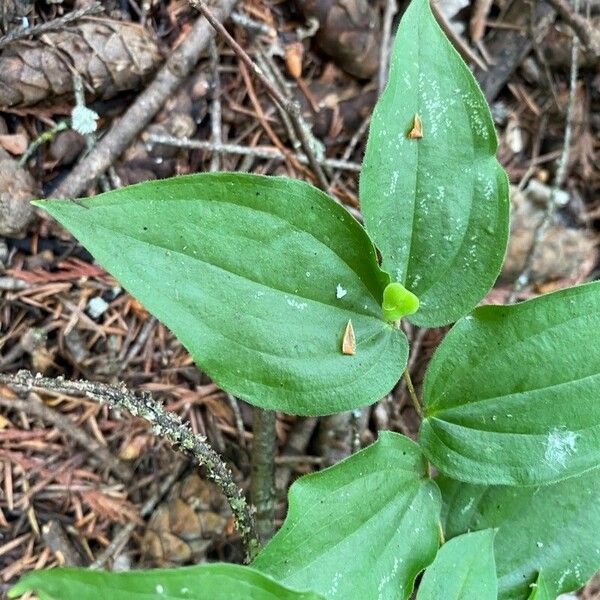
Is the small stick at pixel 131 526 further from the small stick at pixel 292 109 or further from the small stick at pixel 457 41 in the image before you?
the small stick at pixel 457 41

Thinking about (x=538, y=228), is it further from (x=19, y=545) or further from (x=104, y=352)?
(x=19, y=545)

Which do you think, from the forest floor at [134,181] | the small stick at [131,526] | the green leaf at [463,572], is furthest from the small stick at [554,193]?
the small stick at [131,526]

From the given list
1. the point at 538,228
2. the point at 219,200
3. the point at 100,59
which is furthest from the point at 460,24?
the point at 219,200

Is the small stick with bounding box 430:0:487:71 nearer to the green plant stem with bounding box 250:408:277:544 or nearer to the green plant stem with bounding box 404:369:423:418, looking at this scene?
the green plant stem with bounding box 404:369:423:418

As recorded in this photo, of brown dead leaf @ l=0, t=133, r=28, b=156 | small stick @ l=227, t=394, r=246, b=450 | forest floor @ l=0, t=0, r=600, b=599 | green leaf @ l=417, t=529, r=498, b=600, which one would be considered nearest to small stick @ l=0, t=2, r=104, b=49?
forest floor @ l=0, t=0, r=600, b=599

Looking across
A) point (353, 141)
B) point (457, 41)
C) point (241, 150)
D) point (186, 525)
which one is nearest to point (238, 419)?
point (186, 525)

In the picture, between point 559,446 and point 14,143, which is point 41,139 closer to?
point 14,143
